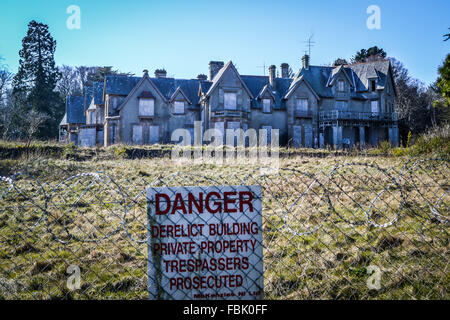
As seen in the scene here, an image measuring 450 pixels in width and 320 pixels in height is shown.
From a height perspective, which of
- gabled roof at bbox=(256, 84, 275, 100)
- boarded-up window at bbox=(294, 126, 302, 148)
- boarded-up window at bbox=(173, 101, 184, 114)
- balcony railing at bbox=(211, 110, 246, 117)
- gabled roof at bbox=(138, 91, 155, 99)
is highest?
gabled roof at bbox=(256, 84, 275, 100)

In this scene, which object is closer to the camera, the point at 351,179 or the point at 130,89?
the point at 351,179

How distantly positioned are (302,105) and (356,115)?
6.14 metres

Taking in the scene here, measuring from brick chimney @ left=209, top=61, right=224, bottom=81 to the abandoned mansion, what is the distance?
10 centimetres

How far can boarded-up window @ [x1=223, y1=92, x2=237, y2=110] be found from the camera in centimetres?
3212

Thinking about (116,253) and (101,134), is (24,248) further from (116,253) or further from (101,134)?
(101,134)

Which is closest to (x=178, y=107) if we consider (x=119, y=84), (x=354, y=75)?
(x=119, y=84)

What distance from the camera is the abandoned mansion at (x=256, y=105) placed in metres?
32.3

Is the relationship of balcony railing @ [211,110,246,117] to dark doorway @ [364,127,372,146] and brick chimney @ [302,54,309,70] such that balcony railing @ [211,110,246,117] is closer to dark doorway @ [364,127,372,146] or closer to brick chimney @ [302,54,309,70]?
brick chimney @ [302,54,309,70]

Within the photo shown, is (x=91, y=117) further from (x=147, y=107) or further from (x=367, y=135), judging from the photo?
(x=367, y=135)

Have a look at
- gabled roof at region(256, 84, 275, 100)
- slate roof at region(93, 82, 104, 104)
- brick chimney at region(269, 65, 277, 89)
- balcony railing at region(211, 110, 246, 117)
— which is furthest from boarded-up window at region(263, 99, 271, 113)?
slate roof at region(93, 82, 104, 104)

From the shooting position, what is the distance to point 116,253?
19.2 feet

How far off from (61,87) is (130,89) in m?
29.9

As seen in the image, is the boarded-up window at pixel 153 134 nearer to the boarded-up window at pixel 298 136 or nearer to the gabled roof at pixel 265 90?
the gabled roof at pixel 265 90
